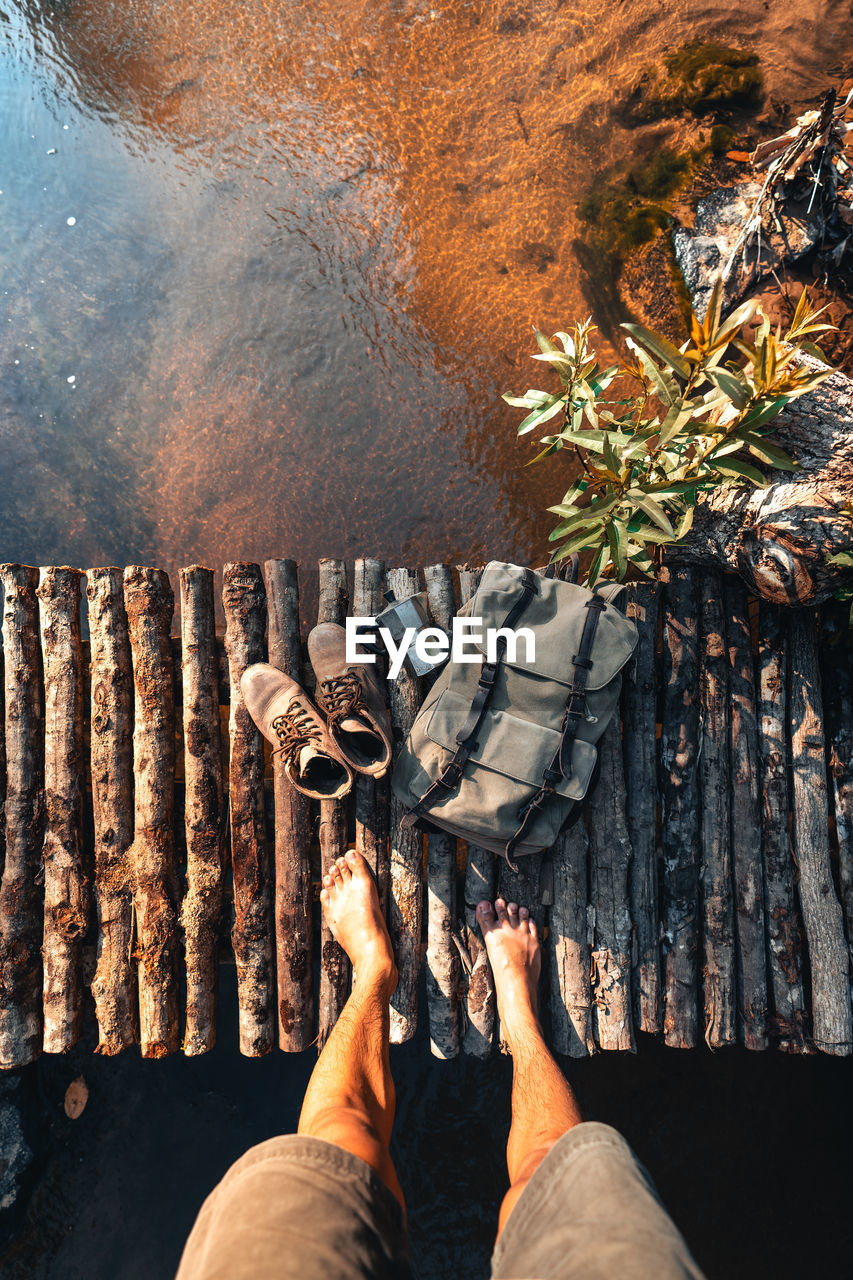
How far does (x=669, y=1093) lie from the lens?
3.67 metres

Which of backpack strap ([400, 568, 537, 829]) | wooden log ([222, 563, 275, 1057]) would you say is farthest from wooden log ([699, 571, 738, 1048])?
wooden log ([222, 563, 275, 1057])

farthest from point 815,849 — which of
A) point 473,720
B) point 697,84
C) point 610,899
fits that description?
point 697,84

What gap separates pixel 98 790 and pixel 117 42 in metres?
5.03

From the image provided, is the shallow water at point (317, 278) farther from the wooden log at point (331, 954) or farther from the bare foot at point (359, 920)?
the bare foot at point (359, 920)

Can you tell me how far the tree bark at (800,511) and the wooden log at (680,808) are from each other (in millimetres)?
371

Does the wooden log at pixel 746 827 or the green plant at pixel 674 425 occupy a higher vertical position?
the green plant at pixel 674 425

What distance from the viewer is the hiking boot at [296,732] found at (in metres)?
2.91

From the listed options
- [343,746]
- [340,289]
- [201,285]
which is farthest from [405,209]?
[343,746]

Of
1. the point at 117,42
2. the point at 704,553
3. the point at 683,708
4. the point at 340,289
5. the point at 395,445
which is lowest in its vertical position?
the point at 683,708

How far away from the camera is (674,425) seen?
221 centimetres

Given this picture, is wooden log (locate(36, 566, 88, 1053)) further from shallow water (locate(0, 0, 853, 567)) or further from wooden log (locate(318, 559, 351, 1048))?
wooden log (locate(318, 559, 351, 1048))

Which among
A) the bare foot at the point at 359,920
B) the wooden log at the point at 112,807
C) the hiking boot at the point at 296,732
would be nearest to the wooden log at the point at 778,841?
the bare foot at the point at 359,920

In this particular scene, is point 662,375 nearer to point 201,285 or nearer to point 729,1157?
point 201,285

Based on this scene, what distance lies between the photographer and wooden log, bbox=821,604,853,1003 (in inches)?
120
